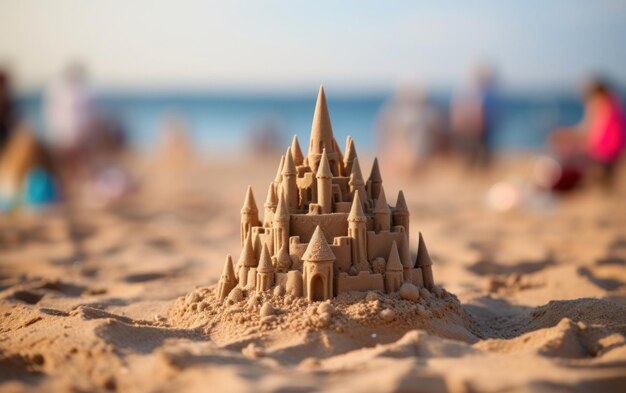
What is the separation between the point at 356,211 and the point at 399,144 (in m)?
14.9

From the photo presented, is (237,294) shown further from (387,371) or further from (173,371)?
(387,371)

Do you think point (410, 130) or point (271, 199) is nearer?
point (271, 199)

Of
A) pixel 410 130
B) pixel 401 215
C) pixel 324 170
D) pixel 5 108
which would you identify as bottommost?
pixel 401 215

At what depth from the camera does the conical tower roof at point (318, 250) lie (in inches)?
219

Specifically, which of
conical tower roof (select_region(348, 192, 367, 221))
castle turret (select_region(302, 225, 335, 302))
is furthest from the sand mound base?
conical tower roof (select_region(348, 192, 367, 221))

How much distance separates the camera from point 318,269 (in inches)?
220

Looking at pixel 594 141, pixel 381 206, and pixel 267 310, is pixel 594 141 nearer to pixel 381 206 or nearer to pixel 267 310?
pixel 381 206

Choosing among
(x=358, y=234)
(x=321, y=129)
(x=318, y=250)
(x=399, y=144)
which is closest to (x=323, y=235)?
(x=318, y=250)

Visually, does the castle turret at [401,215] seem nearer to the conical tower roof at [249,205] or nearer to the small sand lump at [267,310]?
the conical tower roof at [249,205]

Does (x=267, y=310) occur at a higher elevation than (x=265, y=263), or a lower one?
lower

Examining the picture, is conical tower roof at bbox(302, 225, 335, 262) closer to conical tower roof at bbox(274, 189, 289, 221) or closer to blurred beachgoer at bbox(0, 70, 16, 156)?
conical tower roof at bbox(274, 189, 289, 221)

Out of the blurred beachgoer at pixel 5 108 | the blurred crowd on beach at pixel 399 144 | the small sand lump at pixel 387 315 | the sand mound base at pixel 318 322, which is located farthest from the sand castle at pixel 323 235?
the blurred beachgoer at pixel 5 108

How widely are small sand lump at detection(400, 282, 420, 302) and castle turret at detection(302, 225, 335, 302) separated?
24.7 inches

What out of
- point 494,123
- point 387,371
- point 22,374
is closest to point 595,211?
point 494,123
